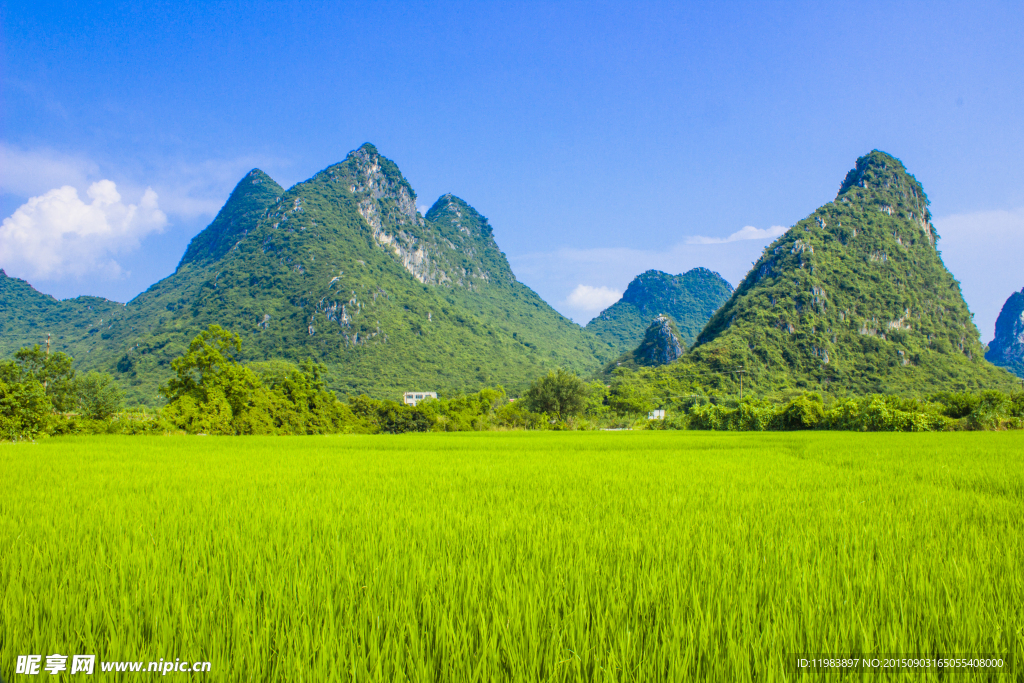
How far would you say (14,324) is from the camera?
90.9 m

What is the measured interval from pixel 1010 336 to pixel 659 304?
97.8 m

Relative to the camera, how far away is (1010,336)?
123688 millimetres

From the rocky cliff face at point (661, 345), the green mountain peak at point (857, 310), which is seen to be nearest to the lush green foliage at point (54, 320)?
the rocky cliff face at point (661, 345)

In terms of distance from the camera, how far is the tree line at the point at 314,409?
18.5 meters

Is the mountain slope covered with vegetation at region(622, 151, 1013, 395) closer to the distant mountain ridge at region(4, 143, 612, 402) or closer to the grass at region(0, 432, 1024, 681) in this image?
the distant mountain ridge at region(4, 143, 612, 402)

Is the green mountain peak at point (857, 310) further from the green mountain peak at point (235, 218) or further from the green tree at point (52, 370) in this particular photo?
the green mountain peak at point (235, 218)

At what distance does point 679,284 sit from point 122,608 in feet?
664

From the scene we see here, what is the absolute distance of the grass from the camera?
128cm

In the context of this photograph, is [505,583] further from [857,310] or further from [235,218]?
[235,218]

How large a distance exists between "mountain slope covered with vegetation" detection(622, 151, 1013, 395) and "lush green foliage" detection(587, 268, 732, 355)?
7858 centimetres

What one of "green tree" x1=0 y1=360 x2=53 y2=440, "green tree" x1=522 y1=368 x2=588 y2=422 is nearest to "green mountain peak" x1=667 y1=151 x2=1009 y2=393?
"green tree" x1=522 y1=368 x2=588 y2=422

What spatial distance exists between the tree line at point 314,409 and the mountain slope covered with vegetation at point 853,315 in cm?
2330

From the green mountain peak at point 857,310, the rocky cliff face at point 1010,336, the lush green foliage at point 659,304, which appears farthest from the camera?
the lush green foliage at point 659,304

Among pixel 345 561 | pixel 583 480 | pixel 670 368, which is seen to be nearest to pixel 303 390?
pixel 583 480
